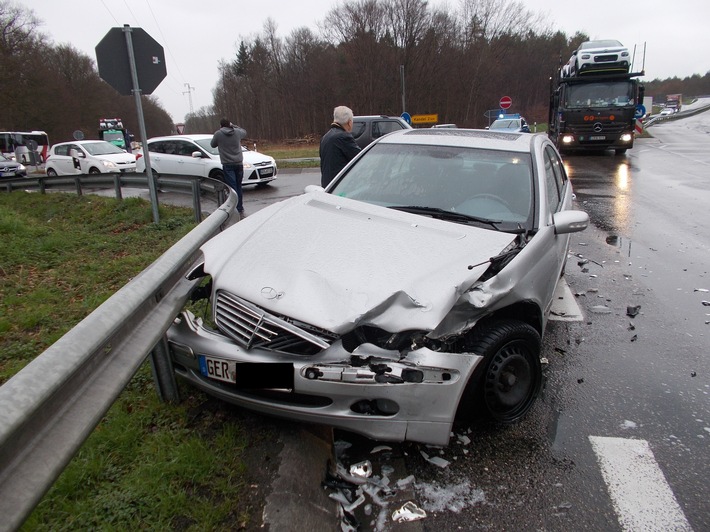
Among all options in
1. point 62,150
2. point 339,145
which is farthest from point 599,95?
point 62,150

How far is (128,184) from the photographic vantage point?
35.5 feet

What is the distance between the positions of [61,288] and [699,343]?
6.17 meters

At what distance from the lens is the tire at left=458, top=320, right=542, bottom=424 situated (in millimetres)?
2779

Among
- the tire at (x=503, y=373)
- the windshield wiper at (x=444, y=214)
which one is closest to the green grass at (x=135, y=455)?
the tire at (x=503, y=373)

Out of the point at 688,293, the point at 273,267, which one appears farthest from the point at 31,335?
the point at 688,293

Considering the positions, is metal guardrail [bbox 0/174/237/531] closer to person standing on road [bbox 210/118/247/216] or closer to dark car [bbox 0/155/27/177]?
person standing on road [bbox 210/118/247/216]

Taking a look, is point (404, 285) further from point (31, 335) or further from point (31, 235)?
point (31, 235)

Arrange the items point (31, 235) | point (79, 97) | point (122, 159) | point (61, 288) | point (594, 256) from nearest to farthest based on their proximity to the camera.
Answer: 1. point (61, 288)
2. point (594, 256)
3. point (31, 235)
4. point (122, 159)
5. point (79, 97)

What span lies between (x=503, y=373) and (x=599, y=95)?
19419 mm

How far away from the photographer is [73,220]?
10.1 meters

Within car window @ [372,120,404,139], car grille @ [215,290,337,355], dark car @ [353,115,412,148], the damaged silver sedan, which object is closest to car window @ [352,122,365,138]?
dark car @ [353,115,412,148]

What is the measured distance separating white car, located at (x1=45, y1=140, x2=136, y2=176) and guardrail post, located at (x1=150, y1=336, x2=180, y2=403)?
57.8ft

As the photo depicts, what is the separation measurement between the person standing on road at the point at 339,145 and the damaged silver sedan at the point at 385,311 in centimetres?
258

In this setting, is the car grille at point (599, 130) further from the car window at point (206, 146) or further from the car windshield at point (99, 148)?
the car windshield at point (99, 148)
